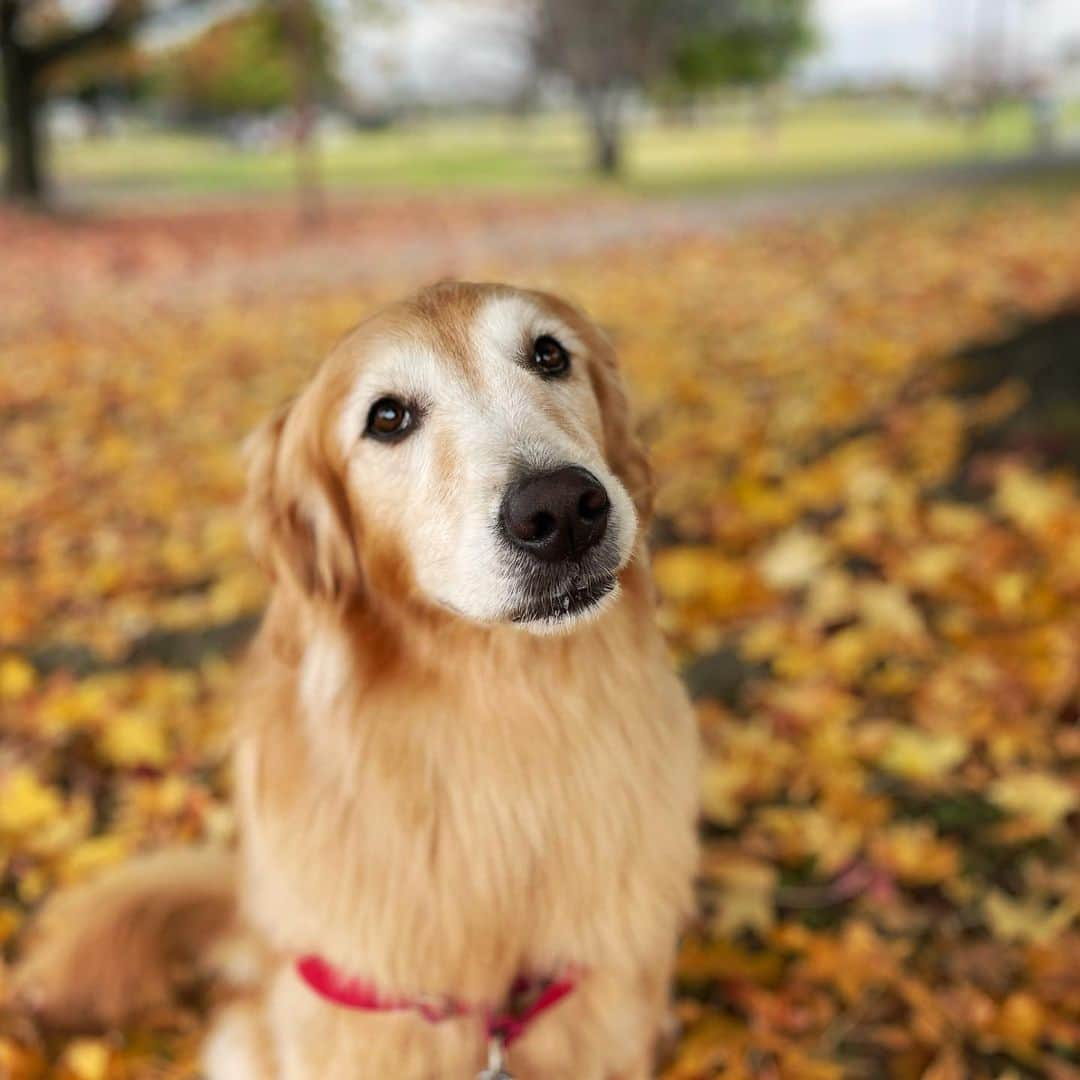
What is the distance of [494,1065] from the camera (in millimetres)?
2195

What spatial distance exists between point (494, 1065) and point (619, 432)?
4.62ft

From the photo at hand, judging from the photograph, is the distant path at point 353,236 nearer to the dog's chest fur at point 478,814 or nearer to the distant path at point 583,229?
the distant path at point 583,229

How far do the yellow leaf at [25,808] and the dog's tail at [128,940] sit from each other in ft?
2.13

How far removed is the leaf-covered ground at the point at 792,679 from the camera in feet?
9.06

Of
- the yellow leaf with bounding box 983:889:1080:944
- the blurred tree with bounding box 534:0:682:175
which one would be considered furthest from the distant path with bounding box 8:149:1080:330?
the yellow leaf with bounding box 983:889:1080:944

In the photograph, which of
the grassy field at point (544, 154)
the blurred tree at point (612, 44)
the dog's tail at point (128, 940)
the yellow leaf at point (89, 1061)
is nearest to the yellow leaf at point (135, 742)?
the dog's tail at point (128, 940)

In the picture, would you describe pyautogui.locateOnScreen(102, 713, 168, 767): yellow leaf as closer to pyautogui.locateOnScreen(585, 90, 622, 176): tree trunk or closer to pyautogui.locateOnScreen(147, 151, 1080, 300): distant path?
pyautogui.locateOnScreen(147, 151, 1080, 300): distant path

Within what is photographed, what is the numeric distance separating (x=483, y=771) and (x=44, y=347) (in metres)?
8.23

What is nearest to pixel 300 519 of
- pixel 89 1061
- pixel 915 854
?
pixel 89 1061

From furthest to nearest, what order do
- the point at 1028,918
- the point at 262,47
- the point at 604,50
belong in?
1. the point at 604,50
2. the point at 262,47
3. the point at 1028,918

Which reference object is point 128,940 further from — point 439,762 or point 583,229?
point 583,229

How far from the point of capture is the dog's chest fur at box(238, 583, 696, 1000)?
217cm

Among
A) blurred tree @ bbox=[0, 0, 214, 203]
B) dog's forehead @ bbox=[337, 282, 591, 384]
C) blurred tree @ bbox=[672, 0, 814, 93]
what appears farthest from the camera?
blurred tree @ bbox=[672, 0, 814, 93]

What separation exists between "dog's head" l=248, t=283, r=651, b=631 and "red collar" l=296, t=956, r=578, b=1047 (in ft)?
2.63
